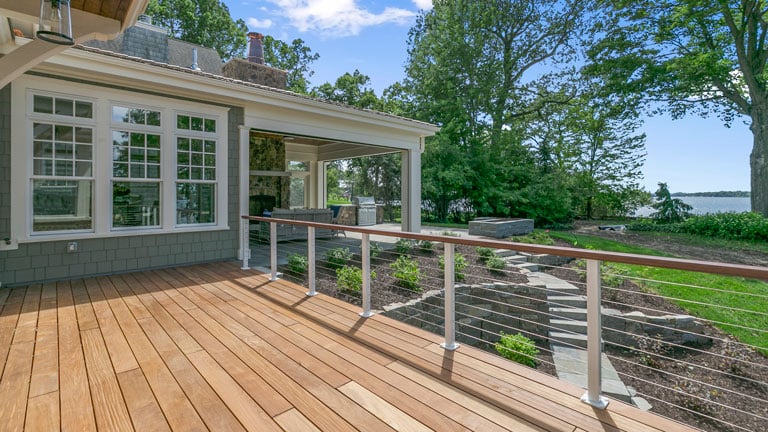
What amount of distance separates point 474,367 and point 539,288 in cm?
341

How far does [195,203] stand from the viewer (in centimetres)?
577

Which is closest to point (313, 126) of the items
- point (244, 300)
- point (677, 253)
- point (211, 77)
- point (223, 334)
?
point (211, 77)

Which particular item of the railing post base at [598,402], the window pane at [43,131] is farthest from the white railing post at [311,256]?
the window pane at [43,131]

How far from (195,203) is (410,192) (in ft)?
15.6

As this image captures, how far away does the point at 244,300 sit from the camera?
3943 millimetres

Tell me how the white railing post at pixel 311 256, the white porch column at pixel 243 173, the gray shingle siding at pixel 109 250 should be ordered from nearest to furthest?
the white railing post at pixel 311 256 → the gray shingle siding at pixel 109 250 → the white porch column at pixel 243 173

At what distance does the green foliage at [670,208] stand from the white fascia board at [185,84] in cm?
1294

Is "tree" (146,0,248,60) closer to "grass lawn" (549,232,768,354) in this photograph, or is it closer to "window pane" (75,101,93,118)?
"window pane" (75,101,93,118)

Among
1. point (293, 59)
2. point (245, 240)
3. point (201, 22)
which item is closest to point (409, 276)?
point (245, 240)

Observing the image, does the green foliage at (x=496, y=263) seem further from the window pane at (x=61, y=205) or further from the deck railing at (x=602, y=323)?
the window pane at (x=61, y=205)

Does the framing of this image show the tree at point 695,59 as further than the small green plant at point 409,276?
Yes

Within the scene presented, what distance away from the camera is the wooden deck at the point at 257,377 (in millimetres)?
1849

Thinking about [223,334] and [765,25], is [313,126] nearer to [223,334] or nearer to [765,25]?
[223,334]

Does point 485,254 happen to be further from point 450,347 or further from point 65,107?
point 65,107
